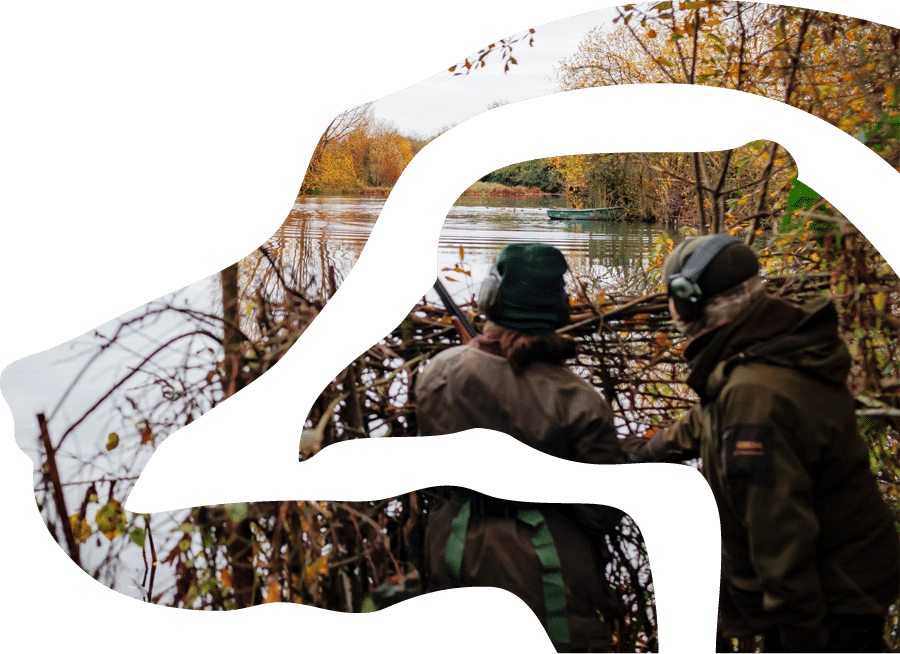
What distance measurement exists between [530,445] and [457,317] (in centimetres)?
47

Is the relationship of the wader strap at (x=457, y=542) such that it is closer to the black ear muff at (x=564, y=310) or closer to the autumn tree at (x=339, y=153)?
the black ear muff at (x=564, y=310)

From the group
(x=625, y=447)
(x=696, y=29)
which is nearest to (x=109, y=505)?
(x=625, y=447)

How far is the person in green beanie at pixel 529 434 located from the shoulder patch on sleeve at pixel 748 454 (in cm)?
34

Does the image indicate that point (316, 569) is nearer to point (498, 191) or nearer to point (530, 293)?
point (530, 293)

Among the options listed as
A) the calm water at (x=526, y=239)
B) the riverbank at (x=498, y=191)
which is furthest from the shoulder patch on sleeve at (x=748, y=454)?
the riverbank at (x=498, y=191)

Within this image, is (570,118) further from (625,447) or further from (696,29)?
(625,447)

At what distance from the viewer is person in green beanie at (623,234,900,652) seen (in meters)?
2.57

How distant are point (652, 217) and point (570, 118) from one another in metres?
0.43

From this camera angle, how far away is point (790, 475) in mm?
2557

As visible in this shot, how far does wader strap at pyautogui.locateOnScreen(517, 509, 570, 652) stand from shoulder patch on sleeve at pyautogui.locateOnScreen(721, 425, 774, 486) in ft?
2.00

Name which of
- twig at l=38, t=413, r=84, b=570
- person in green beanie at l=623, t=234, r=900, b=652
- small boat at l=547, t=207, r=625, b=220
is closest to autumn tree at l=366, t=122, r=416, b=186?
small boat at l=547, t=207, r=625, b=220

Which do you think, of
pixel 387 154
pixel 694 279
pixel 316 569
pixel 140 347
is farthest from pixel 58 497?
pixel 694 279

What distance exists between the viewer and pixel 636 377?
275cm

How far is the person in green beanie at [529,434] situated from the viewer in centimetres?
271
